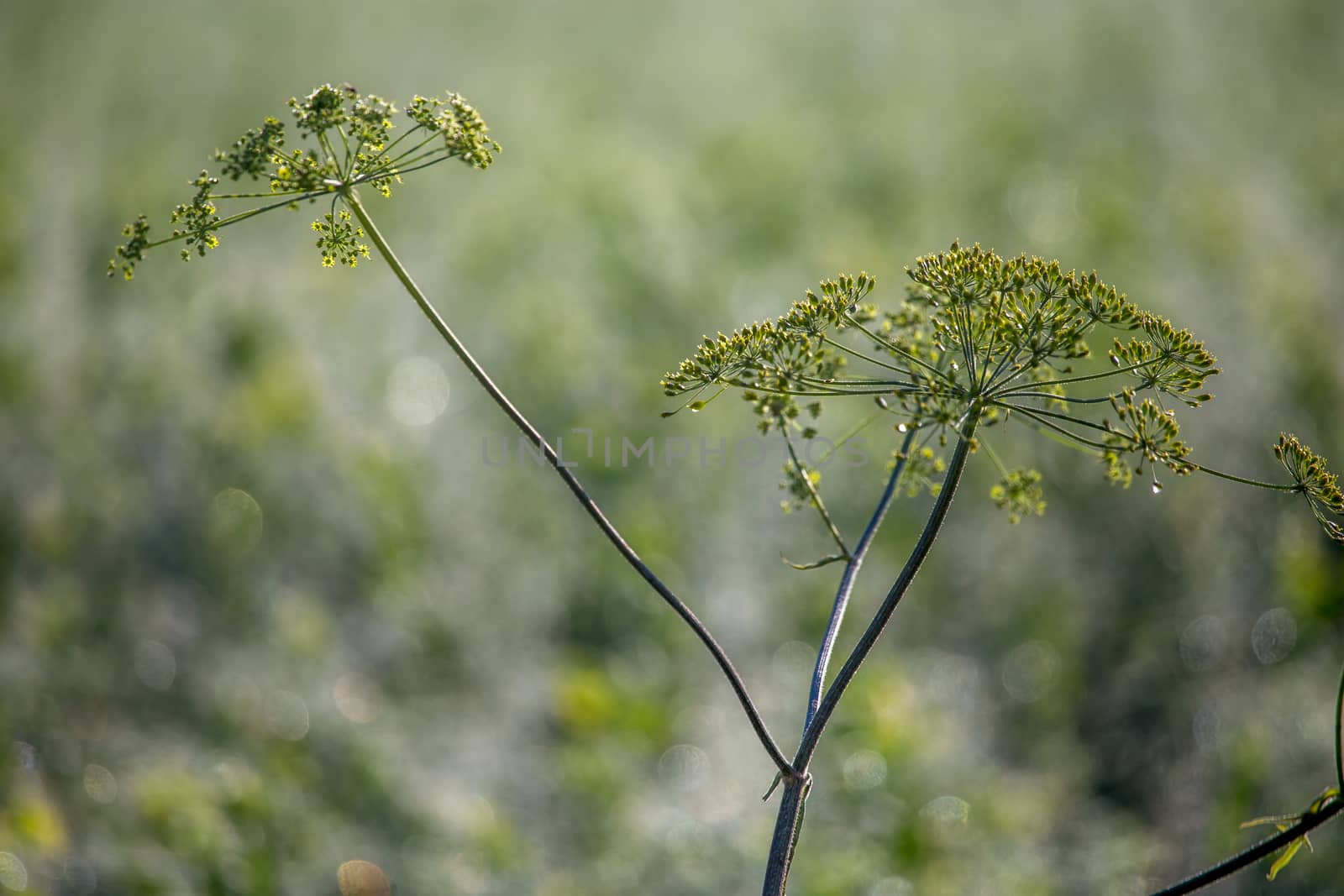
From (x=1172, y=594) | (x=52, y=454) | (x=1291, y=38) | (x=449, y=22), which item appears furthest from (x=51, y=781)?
(x=1291, y=38)

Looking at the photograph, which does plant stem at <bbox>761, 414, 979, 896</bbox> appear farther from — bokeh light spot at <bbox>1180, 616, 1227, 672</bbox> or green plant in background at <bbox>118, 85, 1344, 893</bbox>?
bokeh light spot at <bbox>1180, 616, 1227, 672</bbox>

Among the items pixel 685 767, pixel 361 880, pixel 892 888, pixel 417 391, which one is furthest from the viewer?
pixel 417 391

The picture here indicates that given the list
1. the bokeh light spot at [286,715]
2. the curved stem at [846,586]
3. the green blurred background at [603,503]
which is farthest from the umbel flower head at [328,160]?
the bokeh light spot at [286,715]

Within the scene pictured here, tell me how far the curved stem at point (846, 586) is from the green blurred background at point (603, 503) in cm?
333

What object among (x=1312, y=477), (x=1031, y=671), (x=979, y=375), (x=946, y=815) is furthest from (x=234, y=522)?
(x=1312, y=477)

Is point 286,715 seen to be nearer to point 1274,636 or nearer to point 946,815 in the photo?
point 946,815

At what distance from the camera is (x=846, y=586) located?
5.42 ft

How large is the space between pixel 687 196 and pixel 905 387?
7.71 meters

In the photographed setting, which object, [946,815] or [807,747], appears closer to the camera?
[807,747]

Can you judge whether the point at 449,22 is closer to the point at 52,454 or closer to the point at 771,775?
the point at 52,454

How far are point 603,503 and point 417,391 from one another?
1748mm

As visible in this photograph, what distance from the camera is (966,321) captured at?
158 centimetres

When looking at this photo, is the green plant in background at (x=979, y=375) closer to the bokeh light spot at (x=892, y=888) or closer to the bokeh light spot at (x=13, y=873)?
the bokeh light spot at (x=892, y=888)

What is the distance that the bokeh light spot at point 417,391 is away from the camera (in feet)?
23.7
